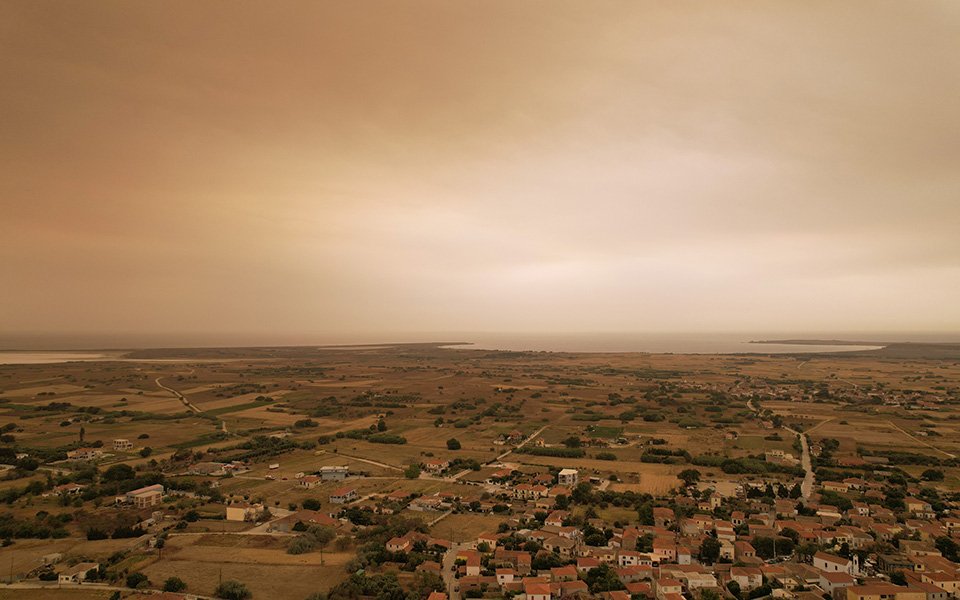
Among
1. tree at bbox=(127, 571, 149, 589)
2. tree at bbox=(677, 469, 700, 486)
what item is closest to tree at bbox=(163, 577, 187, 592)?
tree at bbox=(127, 571, 149, 589)

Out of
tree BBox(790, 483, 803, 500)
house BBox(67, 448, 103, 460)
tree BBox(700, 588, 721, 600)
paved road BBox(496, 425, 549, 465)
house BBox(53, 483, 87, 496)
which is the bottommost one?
paved road BBox(496, 425, 549, 465)

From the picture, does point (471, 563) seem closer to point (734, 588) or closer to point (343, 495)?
point (734, 588)

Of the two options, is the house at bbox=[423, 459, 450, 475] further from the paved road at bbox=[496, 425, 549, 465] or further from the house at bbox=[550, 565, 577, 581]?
the house at bbox=[550, 565, 577, 581]

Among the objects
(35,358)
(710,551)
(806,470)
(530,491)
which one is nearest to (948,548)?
(710,551)

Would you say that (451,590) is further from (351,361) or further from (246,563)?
(351,361)

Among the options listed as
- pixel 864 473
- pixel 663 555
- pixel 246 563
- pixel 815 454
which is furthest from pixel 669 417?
pixel 246 563
